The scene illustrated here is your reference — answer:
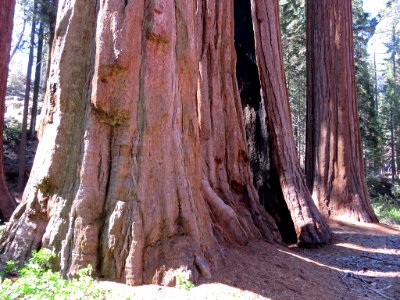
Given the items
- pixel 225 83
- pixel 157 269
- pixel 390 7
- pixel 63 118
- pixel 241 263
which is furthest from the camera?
pixel 390 7

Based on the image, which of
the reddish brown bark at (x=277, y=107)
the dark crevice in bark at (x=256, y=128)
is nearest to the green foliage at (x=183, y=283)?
the reddish brown bark at (x=277, y=107)

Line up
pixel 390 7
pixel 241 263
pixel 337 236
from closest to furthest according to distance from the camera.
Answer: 1. pixel 241 263
2. pixel 337 236
3. pixel 390 7

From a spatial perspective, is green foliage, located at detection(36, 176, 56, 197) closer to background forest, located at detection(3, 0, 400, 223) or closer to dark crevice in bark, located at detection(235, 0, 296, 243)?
dark crevice in bark, located at detection(235, 0, 296, 243)

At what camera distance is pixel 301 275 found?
4.60m

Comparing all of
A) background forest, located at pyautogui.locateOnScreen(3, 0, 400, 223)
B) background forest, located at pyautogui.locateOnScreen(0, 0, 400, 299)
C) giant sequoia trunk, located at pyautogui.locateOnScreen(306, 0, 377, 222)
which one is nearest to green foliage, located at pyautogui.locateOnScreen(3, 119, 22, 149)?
background forest, located at pyautogui.locateOnScreen(3, 0, 400, 223)

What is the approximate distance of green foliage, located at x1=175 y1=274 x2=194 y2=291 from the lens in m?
3.31

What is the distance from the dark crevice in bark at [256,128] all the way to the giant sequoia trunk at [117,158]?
3254mm

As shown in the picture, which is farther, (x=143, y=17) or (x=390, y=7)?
(x=390, y=7)

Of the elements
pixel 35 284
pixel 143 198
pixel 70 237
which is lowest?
pixel 35 284

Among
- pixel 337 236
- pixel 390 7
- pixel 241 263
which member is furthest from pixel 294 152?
pixel 390 7

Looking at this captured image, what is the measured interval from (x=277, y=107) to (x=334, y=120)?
2487 mm

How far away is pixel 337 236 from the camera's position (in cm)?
728

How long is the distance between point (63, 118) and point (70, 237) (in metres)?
1.14

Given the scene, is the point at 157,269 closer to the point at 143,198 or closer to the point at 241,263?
the point at 143,198
